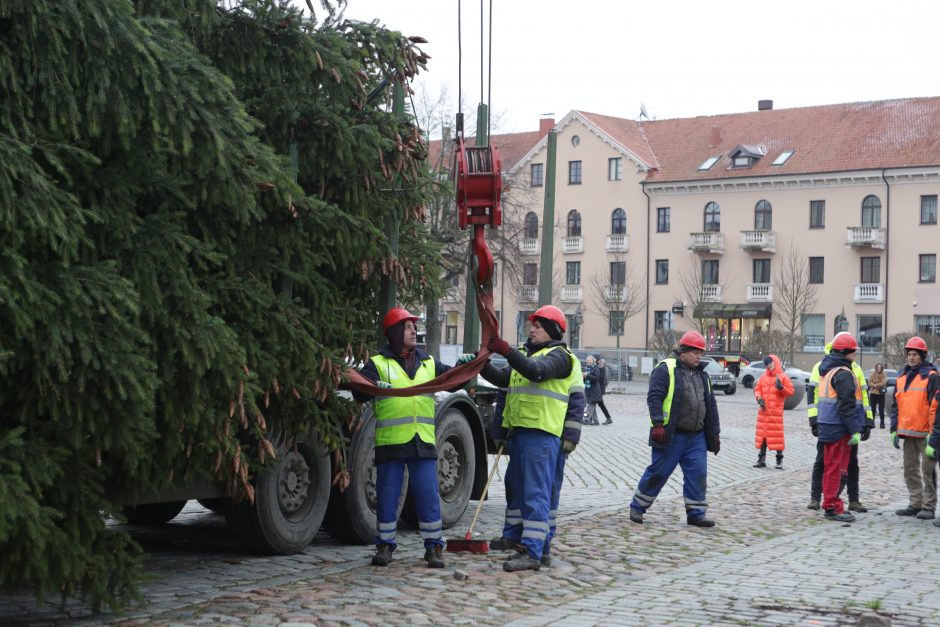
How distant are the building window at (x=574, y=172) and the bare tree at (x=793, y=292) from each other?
12878 millimetres

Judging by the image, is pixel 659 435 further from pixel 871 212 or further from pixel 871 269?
pixel 871 269

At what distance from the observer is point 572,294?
74.5 metres

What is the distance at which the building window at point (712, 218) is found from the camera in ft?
227

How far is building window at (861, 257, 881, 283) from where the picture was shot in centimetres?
6494

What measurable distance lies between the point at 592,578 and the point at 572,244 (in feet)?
216

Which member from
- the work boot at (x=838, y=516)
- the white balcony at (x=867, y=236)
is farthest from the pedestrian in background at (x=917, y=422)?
the white balcony at (x=867, y=236)

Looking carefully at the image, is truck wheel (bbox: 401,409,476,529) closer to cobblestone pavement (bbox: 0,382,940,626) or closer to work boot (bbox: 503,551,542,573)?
cobblestone pavement (bbox: 0,382,940,626)

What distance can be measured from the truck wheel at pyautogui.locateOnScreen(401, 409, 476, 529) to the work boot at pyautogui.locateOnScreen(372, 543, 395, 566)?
2.01m

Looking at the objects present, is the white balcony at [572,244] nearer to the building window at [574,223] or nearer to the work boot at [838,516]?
the building window at [574,223]

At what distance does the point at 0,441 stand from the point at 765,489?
11364 millimetres

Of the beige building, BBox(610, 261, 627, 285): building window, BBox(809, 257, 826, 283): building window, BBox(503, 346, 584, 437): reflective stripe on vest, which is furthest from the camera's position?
BBox(610, 261, 627, 285): building window

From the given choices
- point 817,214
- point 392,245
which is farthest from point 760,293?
point 392,245

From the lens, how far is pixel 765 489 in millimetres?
15727

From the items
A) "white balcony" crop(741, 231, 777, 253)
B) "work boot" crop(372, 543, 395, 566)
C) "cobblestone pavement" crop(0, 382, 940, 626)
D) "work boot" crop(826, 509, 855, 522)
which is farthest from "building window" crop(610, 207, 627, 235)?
"work boot" crop(372, 543, 395, 566)
